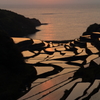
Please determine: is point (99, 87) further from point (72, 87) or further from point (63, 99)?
point (63, 99)

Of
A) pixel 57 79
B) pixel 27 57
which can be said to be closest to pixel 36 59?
pixel 27 57

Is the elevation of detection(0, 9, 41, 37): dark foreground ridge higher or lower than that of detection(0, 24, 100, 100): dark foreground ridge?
lower

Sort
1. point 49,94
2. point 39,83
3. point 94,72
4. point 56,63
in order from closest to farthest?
point 49,94
point 39,83
point 94,72
point 56,63

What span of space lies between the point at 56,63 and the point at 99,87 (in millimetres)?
10538

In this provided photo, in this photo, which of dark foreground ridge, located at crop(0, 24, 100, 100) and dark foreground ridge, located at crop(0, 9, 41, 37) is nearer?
dark foreground ridge, located at crop(0, 24, 100, 100)

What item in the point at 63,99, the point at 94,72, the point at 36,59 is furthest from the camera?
the point at 36,59

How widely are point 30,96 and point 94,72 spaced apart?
840 centimetres

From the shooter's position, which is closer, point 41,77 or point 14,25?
point 41,77

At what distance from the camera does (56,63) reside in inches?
1228

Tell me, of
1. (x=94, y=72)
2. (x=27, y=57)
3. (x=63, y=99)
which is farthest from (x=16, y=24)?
(x=63, y=99)

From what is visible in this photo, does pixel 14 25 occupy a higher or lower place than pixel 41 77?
lower

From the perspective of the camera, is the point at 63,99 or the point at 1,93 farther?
the point at 1,93

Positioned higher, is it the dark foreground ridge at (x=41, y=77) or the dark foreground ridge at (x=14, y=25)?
the dark foreground ridge at (x=41, y=77)

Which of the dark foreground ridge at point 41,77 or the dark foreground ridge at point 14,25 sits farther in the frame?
the dark foreground ridge at point 14,25
